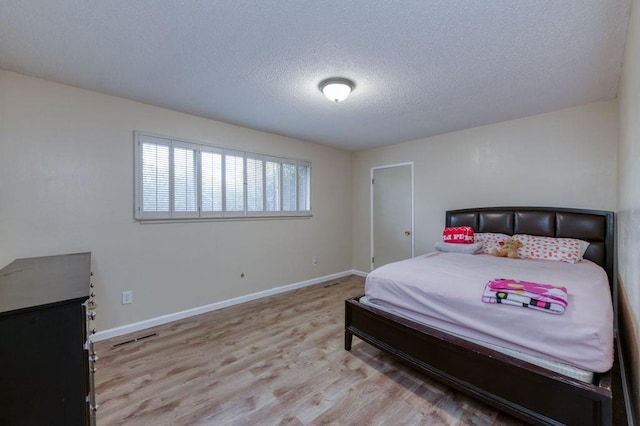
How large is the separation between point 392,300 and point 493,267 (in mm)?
1064

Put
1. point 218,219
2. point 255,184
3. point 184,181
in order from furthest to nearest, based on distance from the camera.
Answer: point 255,184
point 218,219
point 184,181

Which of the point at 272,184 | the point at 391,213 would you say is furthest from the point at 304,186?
the point at 391,213

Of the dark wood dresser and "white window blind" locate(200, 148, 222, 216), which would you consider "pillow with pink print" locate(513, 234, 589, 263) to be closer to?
"white window blind" locate(200, 148, 222, 216)

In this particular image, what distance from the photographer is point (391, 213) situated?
15.4ft

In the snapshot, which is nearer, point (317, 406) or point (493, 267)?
point (317, 406)

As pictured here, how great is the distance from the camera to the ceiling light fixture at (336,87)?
236 cm

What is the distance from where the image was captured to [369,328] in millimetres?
2299

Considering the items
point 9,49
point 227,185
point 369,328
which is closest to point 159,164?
point 227,185

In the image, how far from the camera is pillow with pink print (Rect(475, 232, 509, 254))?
10.8 feet

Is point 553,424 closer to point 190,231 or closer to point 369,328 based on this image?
point 369,328

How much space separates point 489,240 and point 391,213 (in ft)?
5.29

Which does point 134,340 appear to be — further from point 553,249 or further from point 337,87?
point 553,249

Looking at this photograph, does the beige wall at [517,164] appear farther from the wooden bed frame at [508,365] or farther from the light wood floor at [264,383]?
the light wood floor at [264,383]

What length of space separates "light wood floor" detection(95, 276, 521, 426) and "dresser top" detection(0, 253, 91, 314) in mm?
899
